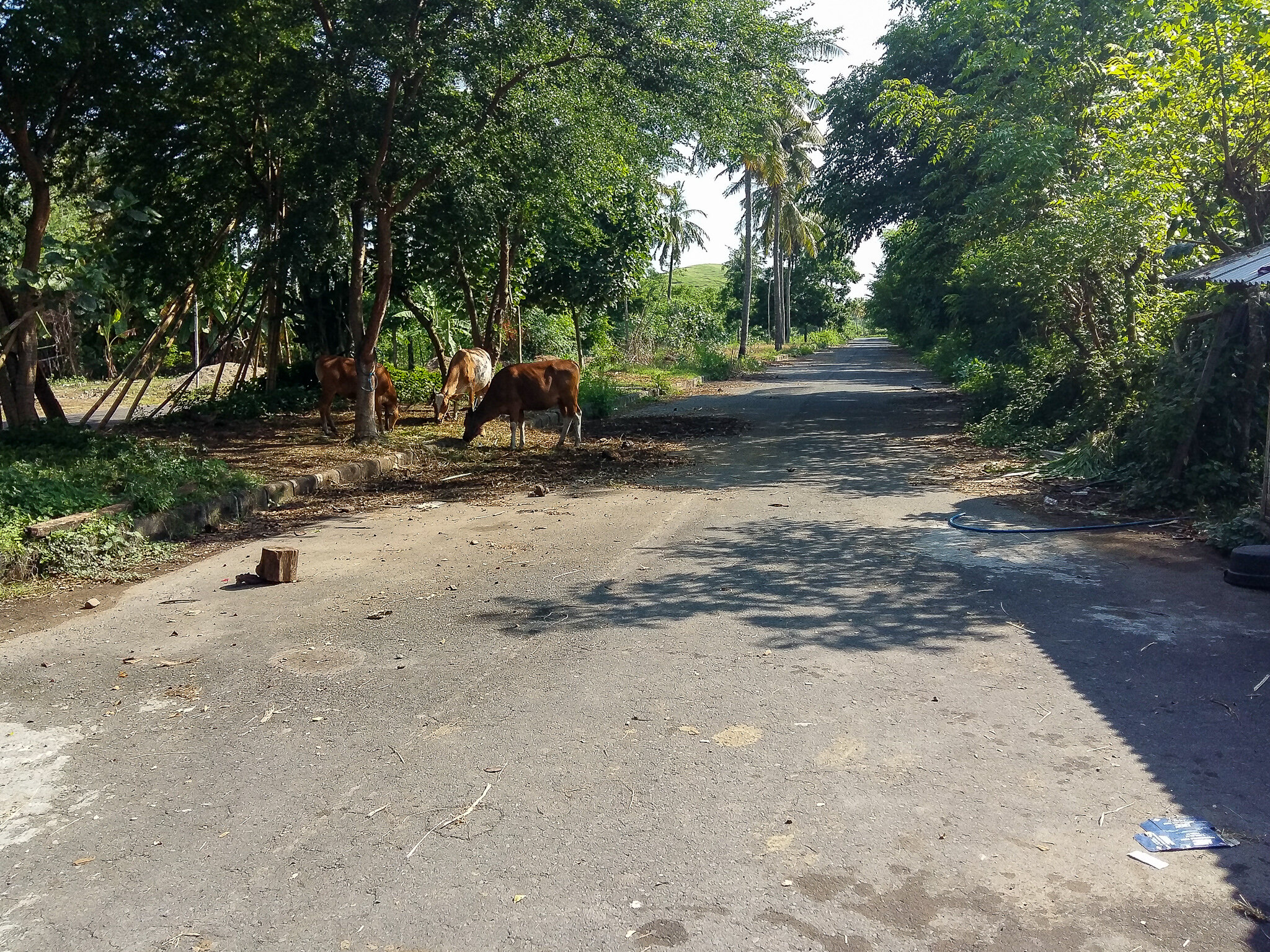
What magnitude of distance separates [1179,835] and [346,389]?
14.8m

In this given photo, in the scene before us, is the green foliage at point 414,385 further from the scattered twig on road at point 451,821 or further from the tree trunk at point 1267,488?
the scattered twig on road at point 451,821

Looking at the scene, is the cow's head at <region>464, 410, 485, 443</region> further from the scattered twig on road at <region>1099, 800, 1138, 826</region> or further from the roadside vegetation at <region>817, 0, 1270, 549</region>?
the scattered twig on road at <region>1099, 800, 1138, 826</region>

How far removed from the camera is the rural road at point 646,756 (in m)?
3.55

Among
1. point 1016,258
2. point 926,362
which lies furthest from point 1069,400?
point 926,362

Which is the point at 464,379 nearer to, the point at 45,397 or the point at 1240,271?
the point at 45,397

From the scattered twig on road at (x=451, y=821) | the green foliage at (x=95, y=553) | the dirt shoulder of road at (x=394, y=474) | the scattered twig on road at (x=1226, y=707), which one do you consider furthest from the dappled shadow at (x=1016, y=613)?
the green foliage at (x=95, y=553)

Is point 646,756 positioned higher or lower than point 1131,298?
lower

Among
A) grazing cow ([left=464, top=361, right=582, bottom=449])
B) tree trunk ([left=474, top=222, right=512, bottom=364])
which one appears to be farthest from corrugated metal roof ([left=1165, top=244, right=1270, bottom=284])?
tree trunk ([left=474, top=222, right=512, bottom=364])

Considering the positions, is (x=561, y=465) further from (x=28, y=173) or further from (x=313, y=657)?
(x=313, y=657)

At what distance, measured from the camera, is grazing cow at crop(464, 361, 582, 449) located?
15.9 meters

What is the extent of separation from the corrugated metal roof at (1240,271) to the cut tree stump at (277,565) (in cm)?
782

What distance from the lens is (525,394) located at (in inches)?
627

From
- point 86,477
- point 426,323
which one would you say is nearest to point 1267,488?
point 86,477

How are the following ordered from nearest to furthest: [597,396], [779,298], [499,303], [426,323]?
[499,303] < [426,323] < [597,396] < [779,298]
